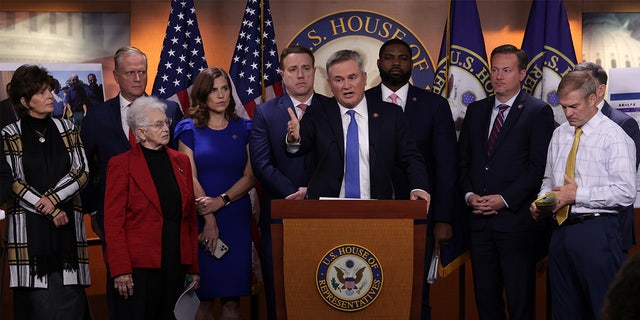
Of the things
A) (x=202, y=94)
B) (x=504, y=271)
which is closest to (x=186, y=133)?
(x=202, y=94)

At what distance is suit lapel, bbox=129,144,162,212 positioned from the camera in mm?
4262

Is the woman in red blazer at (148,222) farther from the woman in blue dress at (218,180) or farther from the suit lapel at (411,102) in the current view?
the suit lapel at (411,102)

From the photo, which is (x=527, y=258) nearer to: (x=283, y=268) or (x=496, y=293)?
(x=496, y=293)

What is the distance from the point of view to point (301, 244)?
350cm

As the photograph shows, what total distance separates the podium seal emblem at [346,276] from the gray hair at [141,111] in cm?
139

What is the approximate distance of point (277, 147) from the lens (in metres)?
5.00

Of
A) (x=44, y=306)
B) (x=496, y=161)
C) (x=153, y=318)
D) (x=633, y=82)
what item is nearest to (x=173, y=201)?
(x=153, y=318)

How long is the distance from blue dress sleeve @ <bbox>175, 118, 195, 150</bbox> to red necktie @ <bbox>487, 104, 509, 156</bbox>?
69.5 inches

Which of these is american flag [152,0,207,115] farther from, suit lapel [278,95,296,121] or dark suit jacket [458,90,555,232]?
dark suit jacket [458,90,555,232]

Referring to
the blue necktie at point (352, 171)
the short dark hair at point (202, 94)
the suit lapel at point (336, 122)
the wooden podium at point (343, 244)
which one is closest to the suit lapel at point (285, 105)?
the short dark hair at point (202, 94)

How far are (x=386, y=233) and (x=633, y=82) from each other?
3.26 meters

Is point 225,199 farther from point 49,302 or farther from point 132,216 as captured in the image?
point 49,302

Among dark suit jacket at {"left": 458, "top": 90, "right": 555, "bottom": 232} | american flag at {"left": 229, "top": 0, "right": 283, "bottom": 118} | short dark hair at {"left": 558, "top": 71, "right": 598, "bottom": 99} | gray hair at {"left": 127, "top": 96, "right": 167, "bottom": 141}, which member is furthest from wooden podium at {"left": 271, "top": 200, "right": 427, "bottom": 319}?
american flag at {"left": 229, "top": 0, "right": 283, "bottom": 118}

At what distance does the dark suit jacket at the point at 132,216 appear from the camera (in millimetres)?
4207
